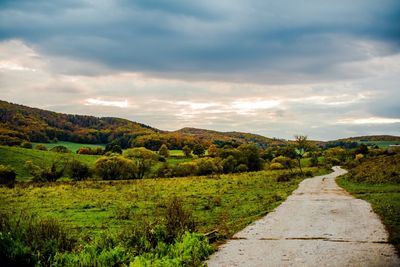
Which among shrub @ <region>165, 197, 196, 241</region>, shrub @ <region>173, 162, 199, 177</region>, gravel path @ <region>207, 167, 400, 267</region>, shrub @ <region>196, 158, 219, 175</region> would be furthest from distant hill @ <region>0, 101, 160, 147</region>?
gravel path @ <region>207, 167, 400, 267</region>

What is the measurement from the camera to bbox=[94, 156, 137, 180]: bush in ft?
228

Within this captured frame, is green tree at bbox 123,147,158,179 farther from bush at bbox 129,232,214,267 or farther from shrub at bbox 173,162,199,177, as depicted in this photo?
bush at bbox 129,232,214,267

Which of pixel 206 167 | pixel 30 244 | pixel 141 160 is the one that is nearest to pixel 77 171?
pixel 141 160

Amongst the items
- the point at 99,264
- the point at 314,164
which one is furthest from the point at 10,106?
the point at 99,264

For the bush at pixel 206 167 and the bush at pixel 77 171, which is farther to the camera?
the bush at pixel 206 167

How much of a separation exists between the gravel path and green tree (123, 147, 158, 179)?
58.1 metres

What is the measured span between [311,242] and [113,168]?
2405 inches

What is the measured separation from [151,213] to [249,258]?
1447cm

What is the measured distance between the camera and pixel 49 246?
10680 mm

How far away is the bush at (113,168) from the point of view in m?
69.4

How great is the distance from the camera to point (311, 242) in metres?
11.8

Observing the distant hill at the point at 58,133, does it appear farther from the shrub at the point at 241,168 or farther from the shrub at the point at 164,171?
the shrub at the point at 164,171

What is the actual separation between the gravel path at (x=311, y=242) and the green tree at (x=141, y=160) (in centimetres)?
5808

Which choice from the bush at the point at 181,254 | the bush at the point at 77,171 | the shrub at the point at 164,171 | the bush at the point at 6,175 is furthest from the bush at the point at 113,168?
the bush at the point at 181,254
